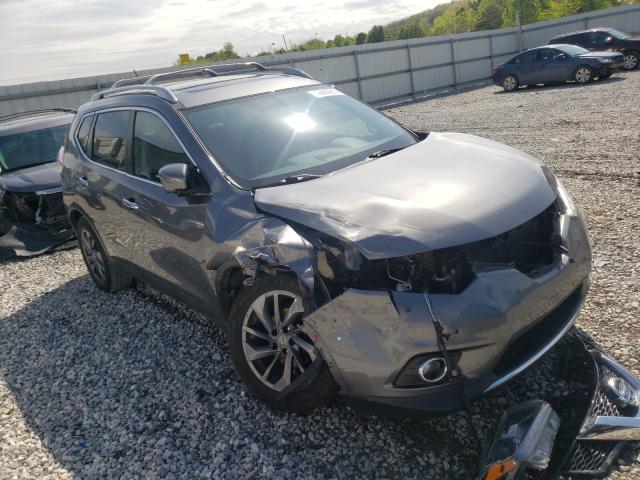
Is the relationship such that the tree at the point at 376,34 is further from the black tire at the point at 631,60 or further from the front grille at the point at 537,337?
the front grille at the point at 537,337

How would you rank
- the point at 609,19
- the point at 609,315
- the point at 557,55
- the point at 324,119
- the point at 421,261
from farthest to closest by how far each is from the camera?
the point at 609,19
the point at 557,55
the point at 324,119
the point at 609,315
the point at 421,261

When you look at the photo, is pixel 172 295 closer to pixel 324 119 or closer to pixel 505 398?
pixel 324 119

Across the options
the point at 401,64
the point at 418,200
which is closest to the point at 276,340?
the point at 418,200

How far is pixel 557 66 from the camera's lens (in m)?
18.0

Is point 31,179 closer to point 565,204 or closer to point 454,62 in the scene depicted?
point 565,204

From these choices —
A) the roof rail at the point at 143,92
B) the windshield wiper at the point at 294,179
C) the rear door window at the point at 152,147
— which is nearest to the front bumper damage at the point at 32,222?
the roof rail at the point at 143,92

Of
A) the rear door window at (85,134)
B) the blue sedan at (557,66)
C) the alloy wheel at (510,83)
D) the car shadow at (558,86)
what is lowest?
the car shadow at (558,86)

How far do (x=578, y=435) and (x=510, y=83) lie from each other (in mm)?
19230

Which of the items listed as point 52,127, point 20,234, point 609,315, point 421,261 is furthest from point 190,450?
point 52,127

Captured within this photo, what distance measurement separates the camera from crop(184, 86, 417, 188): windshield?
10.9 ft

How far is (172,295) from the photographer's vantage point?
12.8 ft

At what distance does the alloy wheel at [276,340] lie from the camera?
8.96 feet

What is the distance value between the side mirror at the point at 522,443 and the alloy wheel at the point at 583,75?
18116 millimetres

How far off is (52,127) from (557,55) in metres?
16.4
